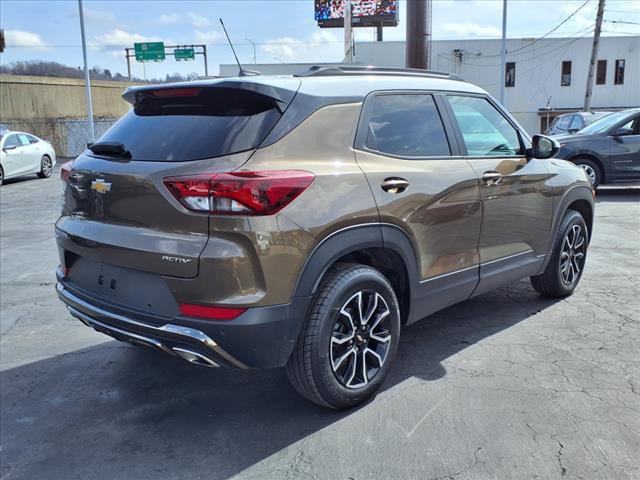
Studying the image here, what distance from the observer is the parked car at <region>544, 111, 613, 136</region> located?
43.7 feet

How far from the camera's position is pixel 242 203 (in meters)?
2.58

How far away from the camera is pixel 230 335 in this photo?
8.66ft

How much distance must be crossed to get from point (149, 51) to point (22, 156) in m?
32.1

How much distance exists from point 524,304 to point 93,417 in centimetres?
360

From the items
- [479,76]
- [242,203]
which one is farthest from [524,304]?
[479,76]

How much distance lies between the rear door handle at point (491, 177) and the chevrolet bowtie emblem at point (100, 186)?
2417 millimetres

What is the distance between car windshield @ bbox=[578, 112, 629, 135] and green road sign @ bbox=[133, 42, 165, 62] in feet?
132

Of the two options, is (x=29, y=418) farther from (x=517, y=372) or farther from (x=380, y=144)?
(x=517, y=372)

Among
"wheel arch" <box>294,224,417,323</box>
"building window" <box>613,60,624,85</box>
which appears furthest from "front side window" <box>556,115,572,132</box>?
"building window" <box>613,60,624,85</box>

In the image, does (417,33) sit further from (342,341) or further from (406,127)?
(342,341)

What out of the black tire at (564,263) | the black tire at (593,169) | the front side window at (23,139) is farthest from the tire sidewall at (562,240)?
the front side window at (23,139)

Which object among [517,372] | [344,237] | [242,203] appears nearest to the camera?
[242,203]

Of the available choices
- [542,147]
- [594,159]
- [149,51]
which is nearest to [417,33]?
[594,159]

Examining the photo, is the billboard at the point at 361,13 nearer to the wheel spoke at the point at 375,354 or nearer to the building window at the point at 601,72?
the building window at the point at 601,72
